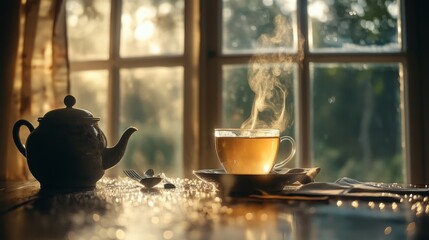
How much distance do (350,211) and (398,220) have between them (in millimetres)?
98

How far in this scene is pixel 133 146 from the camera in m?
2.23

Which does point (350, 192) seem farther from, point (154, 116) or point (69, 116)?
point (154, 116)

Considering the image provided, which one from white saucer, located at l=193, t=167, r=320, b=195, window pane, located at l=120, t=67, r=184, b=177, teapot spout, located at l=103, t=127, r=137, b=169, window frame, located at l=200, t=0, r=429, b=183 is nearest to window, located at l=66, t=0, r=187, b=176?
window pane, located at l=120, t=67, r=184, b=177

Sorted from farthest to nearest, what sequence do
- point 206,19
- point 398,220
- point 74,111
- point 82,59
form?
point 82,59, point 206,19, point 74,111, point 398,220

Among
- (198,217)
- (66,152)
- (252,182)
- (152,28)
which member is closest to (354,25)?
(152,28)

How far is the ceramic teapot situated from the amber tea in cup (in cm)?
28

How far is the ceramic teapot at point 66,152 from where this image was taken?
101cm

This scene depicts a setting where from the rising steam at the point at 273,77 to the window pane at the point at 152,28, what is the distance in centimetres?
36

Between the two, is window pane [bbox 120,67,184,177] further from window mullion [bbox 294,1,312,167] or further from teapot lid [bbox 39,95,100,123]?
teapot lid [bbox 39,95,100,123]

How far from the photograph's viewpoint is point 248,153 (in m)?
1.03

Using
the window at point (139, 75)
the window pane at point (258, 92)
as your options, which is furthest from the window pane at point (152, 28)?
the window pane at point (258, 92)

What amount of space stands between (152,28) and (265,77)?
0.57m

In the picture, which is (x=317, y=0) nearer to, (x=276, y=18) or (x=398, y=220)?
(x=276, y=18)

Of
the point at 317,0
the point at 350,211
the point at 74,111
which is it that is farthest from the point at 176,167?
the point at 350,211
